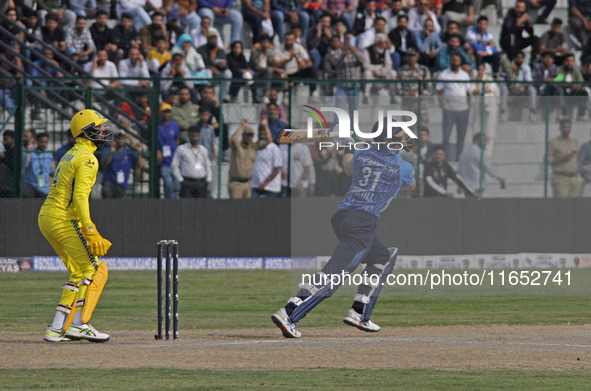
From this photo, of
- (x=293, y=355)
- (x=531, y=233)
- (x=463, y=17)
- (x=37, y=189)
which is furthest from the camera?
(x=463, y=17)

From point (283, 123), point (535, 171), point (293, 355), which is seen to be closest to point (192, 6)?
point (283, 123)

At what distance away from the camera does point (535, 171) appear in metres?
21.4

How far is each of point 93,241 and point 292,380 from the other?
2.89m

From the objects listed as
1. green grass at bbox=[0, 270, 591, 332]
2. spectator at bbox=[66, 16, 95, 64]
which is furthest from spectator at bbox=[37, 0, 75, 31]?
green grass at bbox=[0, 270, 591, 332]

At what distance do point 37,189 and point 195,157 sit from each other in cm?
295

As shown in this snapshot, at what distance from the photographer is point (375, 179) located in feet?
38.9

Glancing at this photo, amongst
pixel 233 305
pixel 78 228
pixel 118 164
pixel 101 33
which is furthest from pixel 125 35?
pixel 78 228

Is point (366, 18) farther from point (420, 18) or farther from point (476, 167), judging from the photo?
point (476, 167)

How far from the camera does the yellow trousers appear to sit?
10984 mm

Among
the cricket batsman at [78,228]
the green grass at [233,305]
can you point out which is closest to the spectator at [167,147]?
the green grass at [233,305]

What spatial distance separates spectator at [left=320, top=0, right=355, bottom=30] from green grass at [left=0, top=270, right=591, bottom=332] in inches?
291

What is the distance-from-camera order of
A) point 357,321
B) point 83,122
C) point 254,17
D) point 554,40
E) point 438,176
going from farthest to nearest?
point 554,40, point 254,17, point 438,176, point 357,321, point 83,122

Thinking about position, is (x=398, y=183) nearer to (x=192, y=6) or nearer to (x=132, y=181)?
(x=132, y=181)

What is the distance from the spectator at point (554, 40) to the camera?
84.3 feet
